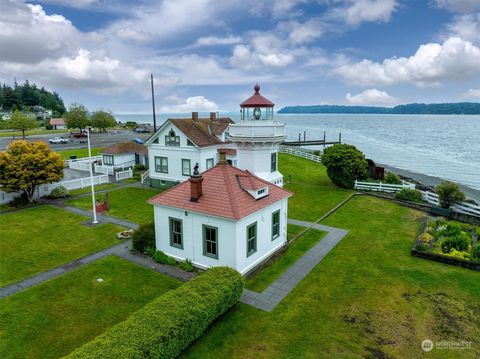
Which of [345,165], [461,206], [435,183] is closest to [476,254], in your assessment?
[461,206]

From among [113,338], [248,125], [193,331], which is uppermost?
[248,125]

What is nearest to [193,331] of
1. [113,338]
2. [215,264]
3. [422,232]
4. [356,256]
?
[113,338]

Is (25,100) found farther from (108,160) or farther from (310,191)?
(310,191)

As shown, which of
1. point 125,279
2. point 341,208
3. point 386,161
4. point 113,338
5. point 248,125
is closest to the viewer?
point 113,338

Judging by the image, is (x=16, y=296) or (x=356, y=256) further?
(x=356, y=256)

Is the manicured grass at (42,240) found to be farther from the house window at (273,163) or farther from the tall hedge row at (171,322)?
the house window at (273,163)

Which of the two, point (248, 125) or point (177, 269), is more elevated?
point (248, 125)

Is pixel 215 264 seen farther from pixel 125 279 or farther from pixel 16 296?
pixel 16 296
